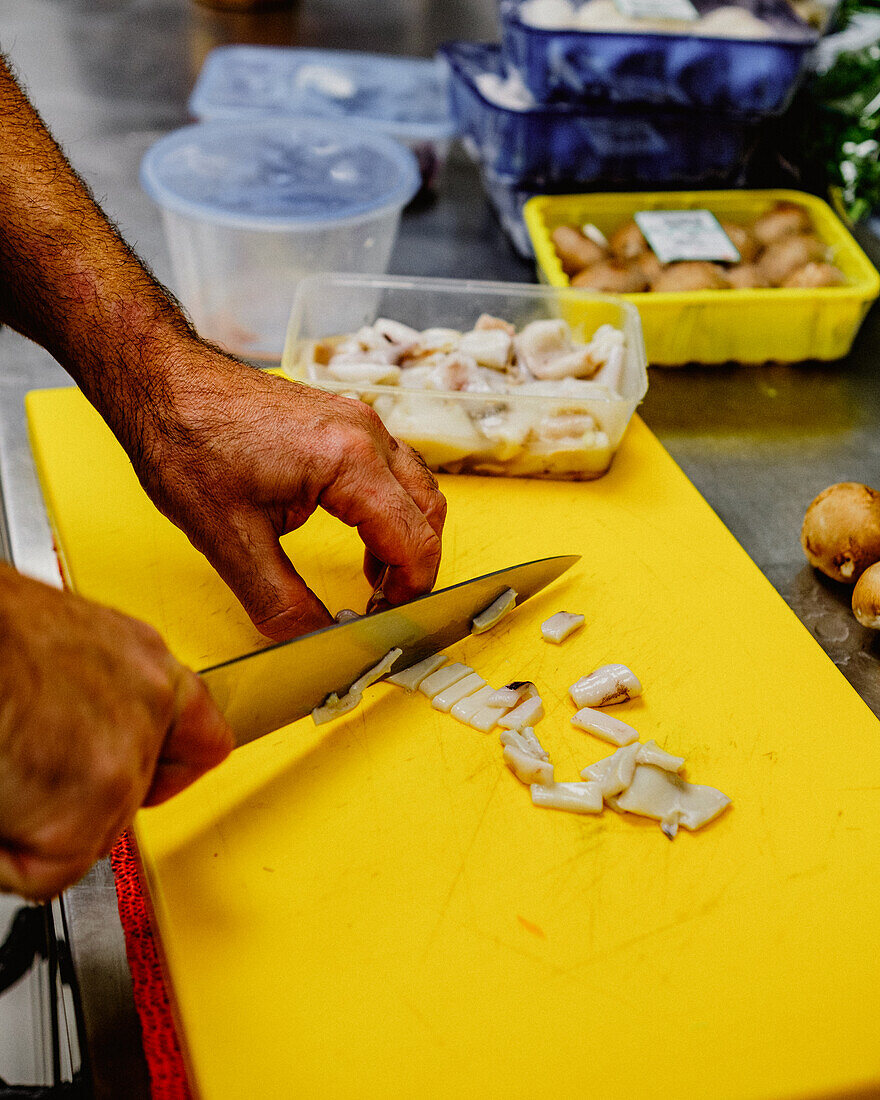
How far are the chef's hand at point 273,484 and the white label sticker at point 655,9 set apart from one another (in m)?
1.20

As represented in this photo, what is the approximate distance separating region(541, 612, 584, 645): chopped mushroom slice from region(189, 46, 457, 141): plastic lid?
1.44m

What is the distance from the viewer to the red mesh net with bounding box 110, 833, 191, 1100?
2.82 feet

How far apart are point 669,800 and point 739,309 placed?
1.05 m

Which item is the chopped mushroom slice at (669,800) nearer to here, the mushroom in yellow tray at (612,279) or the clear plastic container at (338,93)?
the mushroom in yellow tray at (612,279)

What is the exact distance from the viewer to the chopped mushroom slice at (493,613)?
3.65 feet

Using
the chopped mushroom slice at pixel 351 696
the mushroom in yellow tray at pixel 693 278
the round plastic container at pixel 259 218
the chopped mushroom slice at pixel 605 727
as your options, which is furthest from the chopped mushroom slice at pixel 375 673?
the mushroom in yellow tray at pixel 693 278

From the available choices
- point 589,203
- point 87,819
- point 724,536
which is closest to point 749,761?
point 724,536

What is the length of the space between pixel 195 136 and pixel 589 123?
2.52 ft

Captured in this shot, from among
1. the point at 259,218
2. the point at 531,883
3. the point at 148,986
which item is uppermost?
the point at 259,218

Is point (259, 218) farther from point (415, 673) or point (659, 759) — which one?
point (659, 759)

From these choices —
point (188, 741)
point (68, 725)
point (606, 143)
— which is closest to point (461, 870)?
point (188, 741)

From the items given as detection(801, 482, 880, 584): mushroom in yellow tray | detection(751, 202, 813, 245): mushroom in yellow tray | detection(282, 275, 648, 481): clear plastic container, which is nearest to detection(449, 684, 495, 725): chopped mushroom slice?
detection(282, 275, 648, 481): clear plastic container

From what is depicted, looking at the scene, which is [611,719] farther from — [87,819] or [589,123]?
[589,123]

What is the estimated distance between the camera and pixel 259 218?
1.60m
